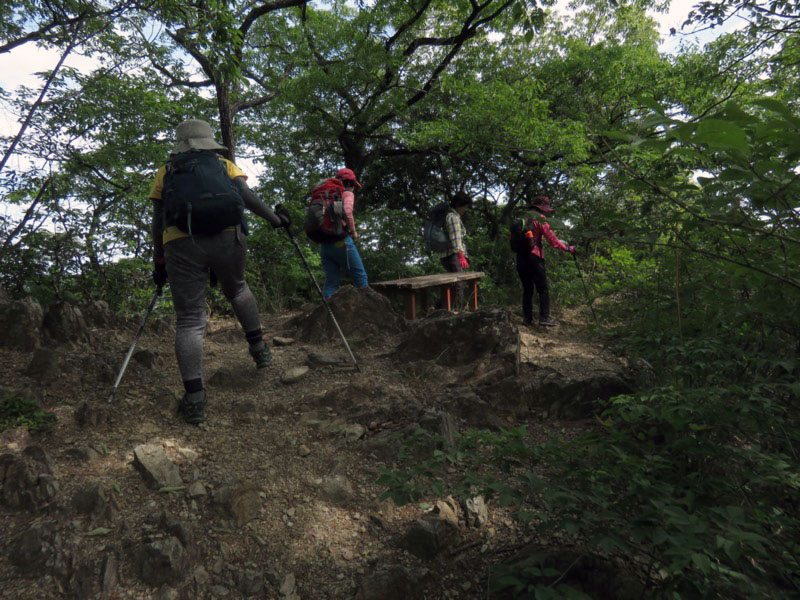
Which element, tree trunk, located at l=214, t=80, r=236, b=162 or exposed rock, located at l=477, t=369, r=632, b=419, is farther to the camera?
tree trunk, located at l=214, t=80, r=236, b=162

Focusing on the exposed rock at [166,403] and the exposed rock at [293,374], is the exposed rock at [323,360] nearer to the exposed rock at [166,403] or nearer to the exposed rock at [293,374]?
the exposed rock at [293,374]

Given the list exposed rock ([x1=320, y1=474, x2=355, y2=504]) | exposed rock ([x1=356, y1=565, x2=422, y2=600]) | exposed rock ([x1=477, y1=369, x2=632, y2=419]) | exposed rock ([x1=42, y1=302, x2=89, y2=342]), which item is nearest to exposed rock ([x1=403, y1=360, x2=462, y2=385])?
exposed rock ([x1=477, y1=369, x2=632, y2=419])

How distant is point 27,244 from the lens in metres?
5.51

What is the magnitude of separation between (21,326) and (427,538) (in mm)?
4180

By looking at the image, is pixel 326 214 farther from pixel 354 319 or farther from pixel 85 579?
pixel 85 579

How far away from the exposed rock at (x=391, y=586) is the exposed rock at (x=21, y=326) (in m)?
3.86

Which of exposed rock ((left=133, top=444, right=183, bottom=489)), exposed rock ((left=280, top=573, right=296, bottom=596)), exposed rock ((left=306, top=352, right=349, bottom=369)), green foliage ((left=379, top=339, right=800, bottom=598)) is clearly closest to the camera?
green foliage ((left=379, top=339, right=800, bottom=598))

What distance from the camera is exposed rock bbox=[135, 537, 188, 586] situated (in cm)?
200

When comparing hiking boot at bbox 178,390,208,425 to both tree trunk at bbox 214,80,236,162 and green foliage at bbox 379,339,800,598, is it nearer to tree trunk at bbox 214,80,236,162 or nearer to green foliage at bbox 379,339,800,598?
green foliage at bbox 379,339,800,598

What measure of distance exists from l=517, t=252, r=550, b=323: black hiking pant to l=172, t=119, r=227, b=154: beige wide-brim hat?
427 centimetres

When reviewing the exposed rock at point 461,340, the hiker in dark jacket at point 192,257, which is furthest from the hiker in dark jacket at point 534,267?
the hiker in dark jacket at point 192,257

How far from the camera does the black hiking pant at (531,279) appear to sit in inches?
250

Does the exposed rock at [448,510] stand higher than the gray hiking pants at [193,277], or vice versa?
the gray hiking pants at [193,277]

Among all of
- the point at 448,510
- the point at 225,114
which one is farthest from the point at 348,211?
the point at 448,510
